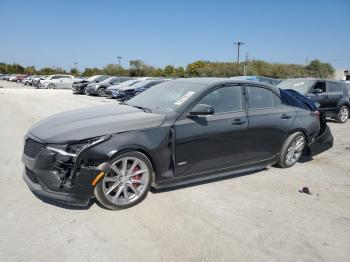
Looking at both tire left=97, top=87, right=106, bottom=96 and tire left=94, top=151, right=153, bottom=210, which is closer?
tire left=94, top=151, right=153, bottom=210

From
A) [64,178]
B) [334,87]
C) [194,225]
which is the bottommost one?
[194,225]

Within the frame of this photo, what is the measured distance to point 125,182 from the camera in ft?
12.8

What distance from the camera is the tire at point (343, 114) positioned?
12078mm

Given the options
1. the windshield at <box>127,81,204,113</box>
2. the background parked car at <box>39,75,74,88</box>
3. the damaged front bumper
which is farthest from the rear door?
the background parked car at <box>39,75,74,88</box>

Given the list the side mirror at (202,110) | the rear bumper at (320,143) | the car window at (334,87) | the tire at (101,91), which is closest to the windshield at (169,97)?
the side mirror at (202,110)

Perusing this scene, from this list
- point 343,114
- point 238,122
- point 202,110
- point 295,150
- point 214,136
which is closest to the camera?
point 202,110

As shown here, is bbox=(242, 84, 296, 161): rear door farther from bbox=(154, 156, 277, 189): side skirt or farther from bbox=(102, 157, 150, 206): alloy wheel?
bbox=(102, 157, 150, 206): alloy wheel

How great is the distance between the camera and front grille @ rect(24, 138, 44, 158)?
148 inches

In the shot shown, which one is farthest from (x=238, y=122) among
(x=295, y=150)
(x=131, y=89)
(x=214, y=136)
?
(x=131, y=89)

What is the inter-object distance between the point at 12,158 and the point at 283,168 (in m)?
4.88

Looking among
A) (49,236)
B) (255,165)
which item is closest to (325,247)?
(255,165)

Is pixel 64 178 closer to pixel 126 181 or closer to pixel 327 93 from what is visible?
pixel 126 181

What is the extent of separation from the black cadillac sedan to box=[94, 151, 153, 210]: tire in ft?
0.04

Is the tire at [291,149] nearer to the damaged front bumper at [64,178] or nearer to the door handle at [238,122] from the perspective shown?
the door handle at [238,122]
